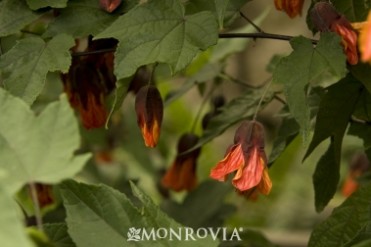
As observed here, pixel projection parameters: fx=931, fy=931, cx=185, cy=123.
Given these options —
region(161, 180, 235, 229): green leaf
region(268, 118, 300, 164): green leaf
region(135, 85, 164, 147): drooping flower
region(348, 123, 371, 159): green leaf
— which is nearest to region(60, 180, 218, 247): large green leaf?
region(135, 85, 164, 147): drooping flower

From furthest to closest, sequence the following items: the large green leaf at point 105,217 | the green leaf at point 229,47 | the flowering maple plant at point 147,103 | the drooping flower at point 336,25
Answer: the green leaf at point 229,47, the drooping flower at point 336,25, the large green leaf at point 105,217, the flowering maple plant at point 147,103

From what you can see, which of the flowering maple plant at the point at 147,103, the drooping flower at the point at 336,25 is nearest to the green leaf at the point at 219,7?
the flowering maple plant at the point at 147,103

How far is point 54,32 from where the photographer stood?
3.76 ft

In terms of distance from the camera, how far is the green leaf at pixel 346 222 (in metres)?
1.07

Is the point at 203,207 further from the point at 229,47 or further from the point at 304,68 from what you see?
the point at 304,68

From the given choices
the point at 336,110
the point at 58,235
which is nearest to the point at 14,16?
the point at 58,235

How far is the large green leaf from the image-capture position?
92 cm

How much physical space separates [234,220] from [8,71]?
5.30 feet

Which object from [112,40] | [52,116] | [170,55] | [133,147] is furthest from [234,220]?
[52,116]

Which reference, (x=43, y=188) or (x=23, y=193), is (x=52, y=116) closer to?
(x=43, y=188)

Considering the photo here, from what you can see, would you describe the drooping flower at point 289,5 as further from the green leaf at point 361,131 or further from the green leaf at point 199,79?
the green leaf at point 199,79

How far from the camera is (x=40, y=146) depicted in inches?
29.1

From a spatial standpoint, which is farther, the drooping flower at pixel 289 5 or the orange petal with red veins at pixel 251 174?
the drooping flower at pixel 289 5

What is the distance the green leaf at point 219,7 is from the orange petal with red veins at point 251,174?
0.16 metres
